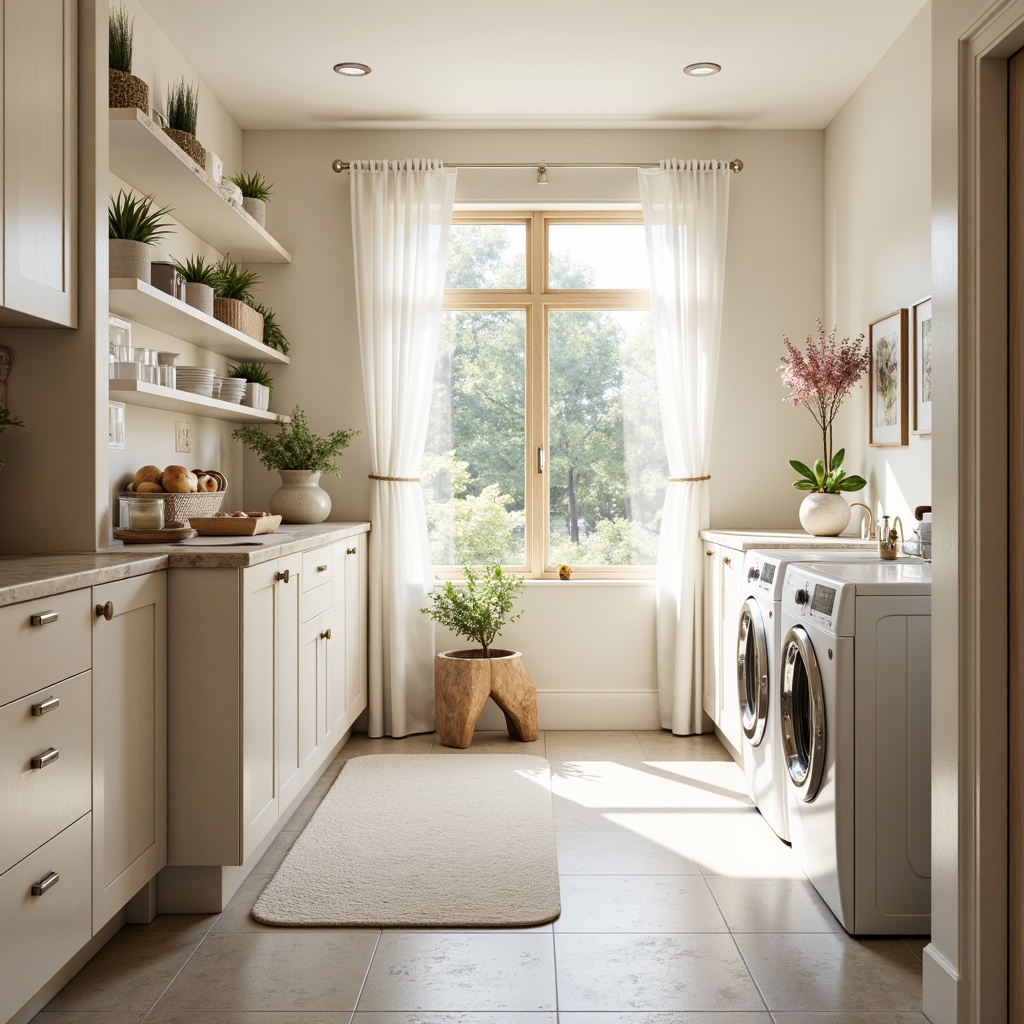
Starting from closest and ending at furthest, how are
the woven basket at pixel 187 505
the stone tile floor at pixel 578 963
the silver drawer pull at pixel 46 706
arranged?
the silver drawer pull at pixel 46 706 → the stone tile floor at pixel 578 963 → the woven basket at pixel 187 505

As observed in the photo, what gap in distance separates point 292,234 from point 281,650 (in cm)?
240

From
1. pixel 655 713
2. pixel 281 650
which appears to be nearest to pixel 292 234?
pixel 281 650

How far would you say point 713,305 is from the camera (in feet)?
14.5

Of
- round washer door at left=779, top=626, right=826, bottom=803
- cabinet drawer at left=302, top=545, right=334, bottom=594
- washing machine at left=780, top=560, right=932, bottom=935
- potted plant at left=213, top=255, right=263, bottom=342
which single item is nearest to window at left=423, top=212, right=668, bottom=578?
potted plant at left=213, top=255, right=263, bottom=342

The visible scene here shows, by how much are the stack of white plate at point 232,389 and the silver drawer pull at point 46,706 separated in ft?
6.56

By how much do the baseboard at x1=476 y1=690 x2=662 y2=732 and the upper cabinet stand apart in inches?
110

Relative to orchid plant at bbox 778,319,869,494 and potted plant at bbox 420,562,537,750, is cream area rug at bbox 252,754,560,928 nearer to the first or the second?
potted plant at bbox 420,562,537,750

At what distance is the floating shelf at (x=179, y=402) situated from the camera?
2.84 m

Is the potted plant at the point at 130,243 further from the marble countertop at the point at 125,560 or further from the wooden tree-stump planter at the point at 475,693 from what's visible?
the wooden tree-stump planter at the point at 475,693

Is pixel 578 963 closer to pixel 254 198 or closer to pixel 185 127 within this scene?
pixel 185 127

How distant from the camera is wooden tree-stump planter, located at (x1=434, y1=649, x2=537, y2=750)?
13.6 feet

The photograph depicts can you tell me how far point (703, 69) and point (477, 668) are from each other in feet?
8.55

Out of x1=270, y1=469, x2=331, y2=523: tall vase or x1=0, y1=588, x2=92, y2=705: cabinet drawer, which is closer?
x1=0, y1=588, x2=92, y2=705: cabinet drawer

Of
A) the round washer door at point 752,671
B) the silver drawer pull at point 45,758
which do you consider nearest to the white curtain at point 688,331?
the round washer door at point 752,671
